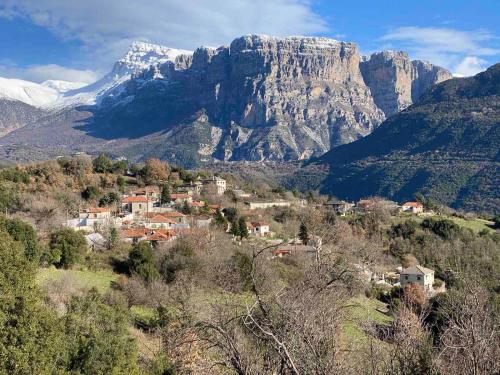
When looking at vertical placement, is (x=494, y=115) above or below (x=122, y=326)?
above

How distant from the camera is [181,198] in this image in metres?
37.3

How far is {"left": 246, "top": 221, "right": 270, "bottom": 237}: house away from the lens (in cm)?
3212

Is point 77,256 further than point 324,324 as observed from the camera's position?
Yes

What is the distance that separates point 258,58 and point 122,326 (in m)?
176

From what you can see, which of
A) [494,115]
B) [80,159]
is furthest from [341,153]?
[80,159]

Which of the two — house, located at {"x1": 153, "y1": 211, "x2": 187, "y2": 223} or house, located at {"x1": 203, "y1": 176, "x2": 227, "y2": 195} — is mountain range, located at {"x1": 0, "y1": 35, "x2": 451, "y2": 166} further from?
house, located at {"x1": 153, "y1": 211, "x2": 187, "y2": 223}

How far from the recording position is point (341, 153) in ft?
375

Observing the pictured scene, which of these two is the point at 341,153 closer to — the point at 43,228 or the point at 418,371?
the point at 43,228

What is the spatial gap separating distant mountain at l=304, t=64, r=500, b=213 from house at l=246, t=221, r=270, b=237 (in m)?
39.8

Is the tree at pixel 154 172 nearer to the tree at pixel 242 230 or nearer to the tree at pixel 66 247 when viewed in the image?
the tree at pixel 242 230

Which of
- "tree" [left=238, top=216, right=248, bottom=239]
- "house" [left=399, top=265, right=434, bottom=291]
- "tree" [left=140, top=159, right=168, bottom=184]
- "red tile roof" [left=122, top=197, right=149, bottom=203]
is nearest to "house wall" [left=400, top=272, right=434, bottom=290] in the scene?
"house" [left=399, top=265, right=434, bottom=291]

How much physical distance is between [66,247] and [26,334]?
447 inches

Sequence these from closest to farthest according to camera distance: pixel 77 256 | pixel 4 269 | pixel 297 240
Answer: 1. pixel 4 269
2. pixel 77 256
3. pixel 297 240

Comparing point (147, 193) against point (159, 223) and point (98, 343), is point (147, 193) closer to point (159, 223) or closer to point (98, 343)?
point (159, 223)
